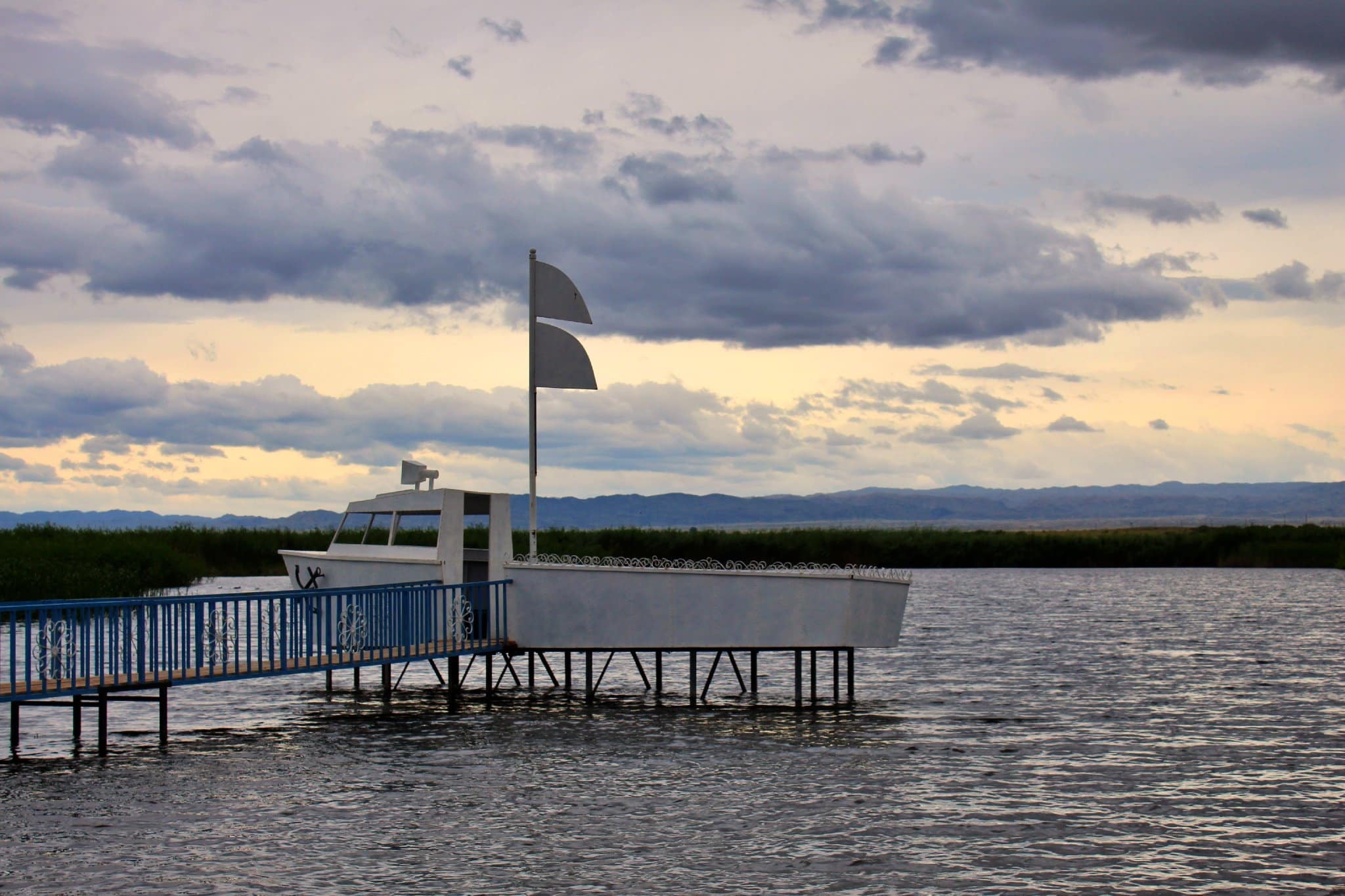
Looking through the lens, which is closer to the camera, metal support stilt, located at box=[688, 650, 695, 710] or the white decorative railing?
the white decorative railing

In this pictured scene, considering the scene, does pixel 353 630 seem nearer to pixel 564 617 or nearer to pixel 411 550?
pixel 411 550

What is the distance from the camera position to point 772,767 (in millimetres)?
19734

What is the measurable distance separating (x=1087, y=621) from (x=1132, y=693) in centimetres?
2223

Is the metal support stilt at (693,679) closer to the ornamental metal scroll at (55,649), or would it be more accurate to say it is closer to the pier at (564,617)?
the pier at (564,617)

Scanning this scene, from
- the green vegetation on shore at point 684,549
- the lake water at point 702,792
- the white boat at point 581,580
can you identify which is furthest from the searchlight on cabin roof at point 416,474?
the green vegetation on shore at point 684,549

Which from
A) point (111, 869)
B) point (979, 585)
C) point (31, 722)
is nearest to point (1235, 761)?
point (111, 869)

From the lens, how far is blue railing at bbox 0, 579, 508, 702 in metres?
20.0

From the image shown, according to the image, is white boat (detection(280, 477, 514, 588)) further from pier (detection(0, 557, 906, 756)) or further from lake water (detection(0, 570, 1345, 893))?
lake water (detection(0, 570, 1345, 893))

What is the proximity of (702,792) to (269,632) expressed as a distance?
28.9 ft

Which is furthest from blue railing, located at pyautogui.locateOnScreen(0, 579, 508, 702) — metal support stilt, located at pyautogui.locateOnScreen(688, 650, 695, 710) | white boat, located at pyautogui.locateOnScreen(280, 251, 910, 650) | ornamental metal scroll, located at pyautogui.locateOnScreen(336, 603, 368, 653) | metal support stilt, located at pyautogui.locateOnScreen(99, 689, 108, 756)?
metal support stilt, located at pyautogui.locateOnScreen(688, 650, 695, 710)

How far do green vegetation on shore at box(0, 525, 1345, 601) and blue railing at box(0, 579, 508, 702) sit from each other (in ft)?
65.0

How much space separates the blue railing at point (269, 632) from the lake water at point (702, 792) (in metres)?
1.22

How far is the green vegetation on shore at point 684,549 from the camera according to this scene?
149ft

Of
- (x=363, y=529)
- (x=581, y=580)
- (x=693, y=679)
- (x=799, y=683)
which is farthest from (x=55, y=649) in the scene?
(x=799, y=683)
